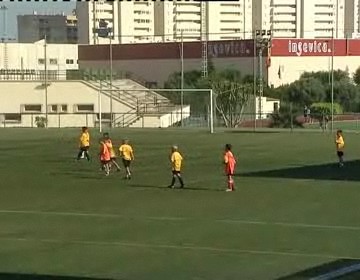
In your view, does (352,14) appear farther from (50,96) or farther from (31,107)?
(31,107)

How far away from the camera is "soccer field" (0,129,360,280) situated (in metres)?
15.8

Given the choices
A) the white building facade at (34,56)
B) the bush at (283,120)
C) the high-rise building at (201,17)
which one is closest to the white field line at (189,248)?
the bush at (283,120)

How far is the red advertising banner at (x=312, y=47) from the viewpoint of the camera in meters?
107

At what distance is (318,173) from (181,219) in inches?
492

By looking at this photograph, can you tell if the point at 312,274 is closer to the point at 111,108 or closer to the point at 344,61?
the point at 111,108

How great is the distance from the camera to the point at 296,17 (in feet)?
571

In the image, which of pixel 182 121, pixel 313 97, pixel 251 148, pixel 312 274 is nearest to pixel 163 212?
pixel 312 274

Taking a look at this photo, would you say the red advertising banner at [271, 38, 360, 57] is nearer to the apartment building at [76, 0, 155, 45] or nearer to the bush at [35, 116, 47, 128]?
the bush at [35, 116, 47, 128]

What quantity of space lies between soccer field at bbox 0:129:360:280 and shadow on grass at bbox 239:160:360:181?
5cm

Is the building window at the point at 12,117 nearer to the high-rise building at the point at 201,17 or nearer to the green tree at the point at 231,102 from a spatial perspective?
the green tree at the point at 231,102

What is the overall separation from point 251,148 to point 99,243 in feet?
96.0

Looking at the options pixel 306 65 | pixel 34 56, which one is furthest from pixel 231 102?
pixel 34 56

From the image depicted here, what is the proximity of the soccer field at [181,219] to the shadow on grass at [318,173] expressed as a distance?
5 cm

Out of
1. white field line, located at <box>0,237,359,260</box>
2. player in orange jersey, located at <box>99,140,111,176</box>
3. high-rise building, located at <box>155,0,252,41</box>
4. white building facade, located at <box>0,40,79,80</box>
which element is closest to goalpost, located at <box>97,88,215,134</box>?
white building facade, located at <box>0,40,79,80</box>
